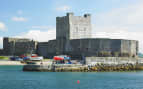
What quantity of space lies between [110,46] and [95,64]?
44971mm

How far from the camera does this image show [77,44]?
5217 inches

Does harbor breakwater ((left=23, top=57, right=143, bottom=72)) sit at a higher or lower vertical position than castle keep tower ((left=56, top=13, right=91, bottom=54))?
lower

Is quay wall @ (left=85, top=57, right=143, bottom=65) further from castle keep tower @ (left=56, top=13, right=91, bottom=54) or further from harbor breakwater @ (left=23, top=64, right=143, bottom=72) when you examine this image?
castle keep tower @ (left=56, top=13, right=91, bottom=54)

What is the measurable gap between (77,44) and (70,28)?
9.93 m

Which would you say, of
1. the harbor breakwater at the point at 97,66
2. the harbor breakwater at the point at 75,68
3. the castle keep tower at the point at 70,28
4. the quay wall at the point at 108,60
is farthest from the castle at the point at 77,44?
the harbor breakwater at the point at 75,68

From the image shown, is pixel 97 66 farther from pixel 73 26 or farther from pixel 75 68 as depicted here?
pixel 73 26

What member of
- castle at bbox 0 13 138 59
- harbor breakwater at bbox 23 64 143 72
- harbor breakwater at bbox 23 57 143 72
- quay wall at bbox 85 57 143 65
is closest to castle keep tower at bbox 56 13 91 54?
castle at bbox 0 13 138 59

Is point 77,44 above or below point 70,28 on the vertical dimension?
below

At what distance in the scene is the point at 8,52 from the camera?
16938 centimetres

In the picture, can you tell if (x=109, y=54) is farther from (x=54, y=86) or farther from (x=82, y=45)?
(x=54, y=86)

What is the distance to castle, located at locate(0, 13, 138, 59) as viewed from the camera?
409 ft

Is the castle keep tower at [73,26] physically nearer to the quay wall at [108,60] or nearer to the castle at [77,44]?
the castle at [77,44]

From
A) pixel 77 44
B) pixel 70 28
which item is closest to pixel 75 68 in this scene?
pixel 77 44

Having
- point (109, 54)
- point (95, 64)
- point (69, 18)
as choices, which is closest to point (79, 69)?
point (95, 64)
